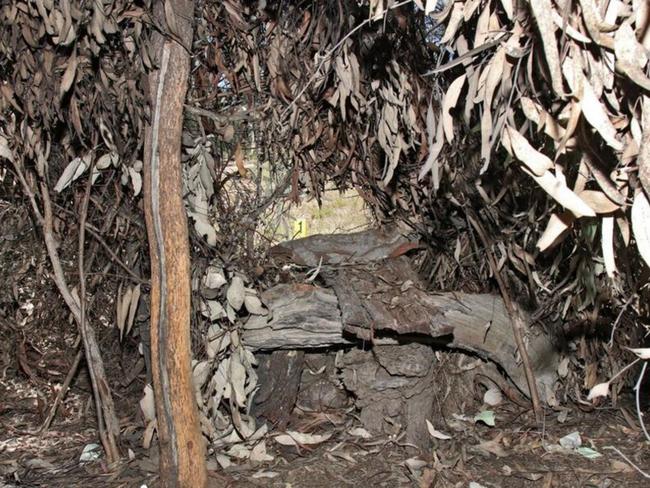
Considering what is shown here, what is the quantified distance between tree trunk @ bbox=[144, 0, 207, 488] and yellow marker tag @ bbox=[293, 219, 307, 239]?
1398 mm

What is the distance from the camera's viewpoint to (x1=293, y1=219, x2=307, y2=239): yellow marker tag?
4.62 metres

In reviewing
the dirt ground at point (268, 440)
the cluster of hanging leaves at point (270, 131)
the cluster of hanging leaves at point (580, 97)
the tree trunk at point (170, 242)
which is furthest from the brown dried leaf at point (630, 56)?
the dirt ground at point (268, 440)

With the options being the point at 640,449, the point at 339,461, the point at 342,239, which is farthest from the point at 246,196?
the point at 640,449

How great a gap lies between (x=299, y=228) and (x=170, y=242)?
5.33 feet

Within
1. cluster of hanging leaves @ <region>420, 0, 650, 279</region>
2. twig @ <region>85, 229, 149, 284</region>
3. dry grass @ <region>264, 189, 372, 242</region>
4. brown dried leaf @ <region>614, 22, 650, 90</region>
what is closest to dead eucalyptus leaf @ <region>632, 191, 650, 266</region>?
cluster of hanging leaves @ <region>420, 0, 650, 279</region>

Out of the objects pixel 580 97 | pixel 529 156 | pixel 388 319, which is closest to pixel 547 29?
pixel 580 97

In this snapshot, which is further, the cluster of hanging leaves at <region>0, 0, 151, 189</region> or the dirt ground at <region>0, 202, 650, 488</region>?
the dirt ground at <region>0, 202, 650, 488</region>

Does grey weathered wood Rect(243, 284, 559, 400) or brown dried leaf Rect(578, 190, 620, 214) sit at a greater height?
brown dried leaf Rect(578, 190, 620, 214)

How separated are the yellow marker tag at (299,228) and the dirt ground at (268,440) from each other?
112 centimetres

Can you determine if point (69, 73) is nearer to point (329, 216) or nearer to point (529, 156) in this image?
point (329, 216)

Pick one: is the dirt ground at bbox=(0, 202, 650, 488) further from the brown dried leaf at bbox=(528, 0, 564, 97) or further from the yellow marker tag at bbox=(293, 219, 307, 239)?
the brown dried leaf at bbox=(528, 0, 564, 97)

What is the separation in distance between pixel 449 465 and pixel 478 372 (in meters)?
0.88

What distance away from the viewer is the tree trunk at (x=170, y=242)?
3.19 metres

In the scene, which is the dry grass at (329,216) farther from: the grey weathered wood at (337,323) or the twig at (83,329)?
the twig at (83,329)
